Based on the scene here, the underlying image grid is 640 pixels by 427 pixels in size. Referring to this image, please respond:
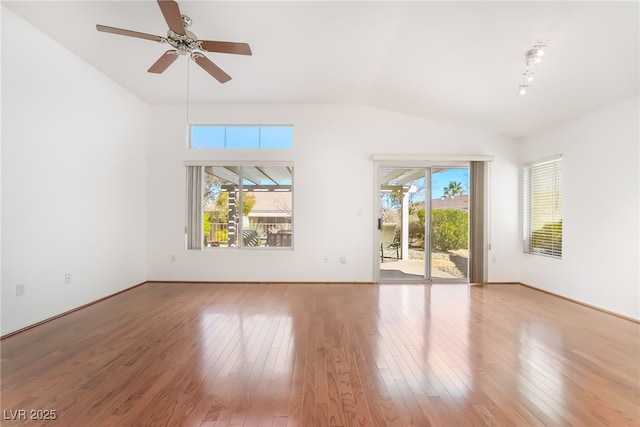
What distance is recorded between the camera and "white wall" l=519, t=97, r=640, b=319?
3.43 m

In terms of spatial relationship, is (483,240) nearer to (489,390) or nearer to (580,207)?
(580,207)

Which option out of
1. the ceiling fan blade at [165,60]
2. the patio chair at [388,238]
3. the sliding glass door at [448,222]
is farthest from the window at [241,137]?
the sliding glass door at [448,222]

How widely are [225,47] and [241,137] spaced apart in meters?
2.57

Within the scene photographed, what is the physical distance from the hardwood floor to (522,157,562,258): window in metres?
1.21

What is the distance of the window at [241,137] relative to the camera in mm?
5199

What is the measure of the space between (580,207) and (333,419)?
4.60m

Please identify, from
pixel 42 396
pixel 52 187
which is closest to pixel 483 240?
pixel 42 396

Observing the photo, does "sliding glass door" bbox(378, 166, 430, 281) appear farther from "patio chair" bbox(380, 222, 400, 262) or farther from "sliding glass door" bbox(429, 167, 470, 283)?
"sliding glass door" bbox(429, 167, 470, 283)

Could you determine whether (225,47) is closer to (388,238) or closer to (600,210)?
(388,238)

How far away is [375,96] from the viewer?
4.75m

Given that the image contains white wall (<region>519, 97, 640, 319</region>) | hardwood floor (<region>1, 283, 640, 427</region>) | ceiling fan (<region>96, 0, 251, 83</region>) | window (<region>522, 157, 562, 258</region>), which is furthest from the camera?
window (<region>522, 157, 562, 258</region>)

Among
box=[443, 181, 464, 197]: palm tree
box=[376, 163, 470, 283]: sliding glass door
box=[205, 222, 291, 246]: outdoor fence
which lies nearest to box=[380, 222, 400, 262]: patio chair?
box=[376, 163, 470, 283]: sliding glass door

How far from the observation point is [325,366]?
2.23 metres

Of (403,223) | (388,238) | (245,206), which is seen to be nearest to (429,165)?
(403,223)
